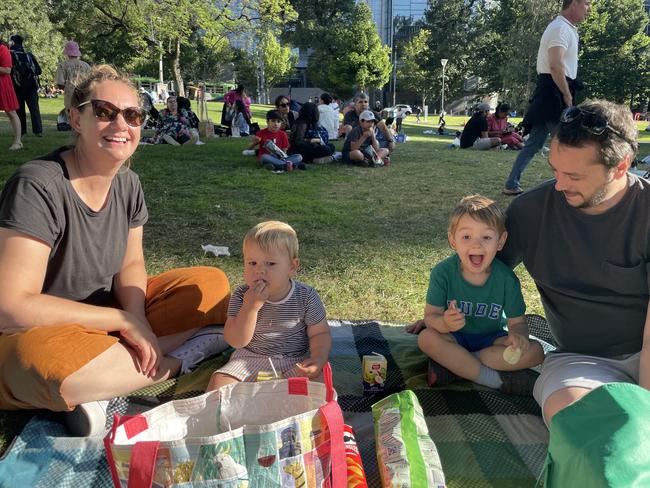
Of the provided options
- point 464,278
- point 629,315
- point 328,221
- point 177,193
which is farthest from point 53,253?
point 177,193

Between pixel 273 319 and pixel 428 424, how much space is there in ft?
2.79

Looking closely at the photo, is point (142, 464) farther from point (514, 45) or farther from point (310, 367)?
point (514, 45)

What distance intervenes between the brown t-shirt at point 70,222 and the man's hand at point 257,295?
72 centimetres

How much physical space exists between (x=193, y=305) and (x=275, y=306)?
20.8 inches

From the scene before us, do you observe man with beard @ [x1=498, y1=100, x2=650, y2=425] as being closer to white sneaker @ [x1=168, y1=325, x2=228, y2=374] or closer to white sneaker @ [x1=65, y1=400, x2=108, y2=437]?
white sneaker @ [x1=168, y1=325, x2=228, y2=374]

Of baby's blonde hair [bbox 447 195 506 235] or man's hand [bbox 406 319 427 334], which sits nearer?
baby's blonde hair [bbox 447 195 506 235]

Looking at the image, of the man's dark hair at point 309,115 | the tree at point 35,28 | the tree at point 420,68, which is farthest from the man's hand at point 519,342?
the tree at point 420,68

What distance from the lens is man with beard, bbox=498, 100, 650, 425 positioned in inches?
77.0

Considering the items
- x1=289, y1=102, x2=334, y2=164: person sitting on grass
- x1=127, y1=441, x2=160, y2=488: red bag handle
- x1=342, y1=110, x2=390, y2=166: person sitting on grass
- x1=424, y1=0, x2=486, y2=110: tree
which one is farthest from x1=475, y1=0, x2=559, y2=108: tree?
x1=127, y1=441, x2=160, y2=488: red bag handle

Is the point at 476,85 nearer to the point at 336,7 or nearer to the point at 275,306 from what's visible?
the point at 336,7

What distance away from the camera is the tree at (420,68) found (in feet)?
171

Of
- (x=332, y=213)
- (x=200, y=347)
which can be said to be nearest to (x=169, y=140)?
(x=332, y=213)

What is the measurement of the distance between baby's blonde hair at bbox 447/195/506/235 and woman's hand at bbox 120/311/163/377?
1528mm

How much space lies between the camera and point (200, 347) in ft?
9.17
